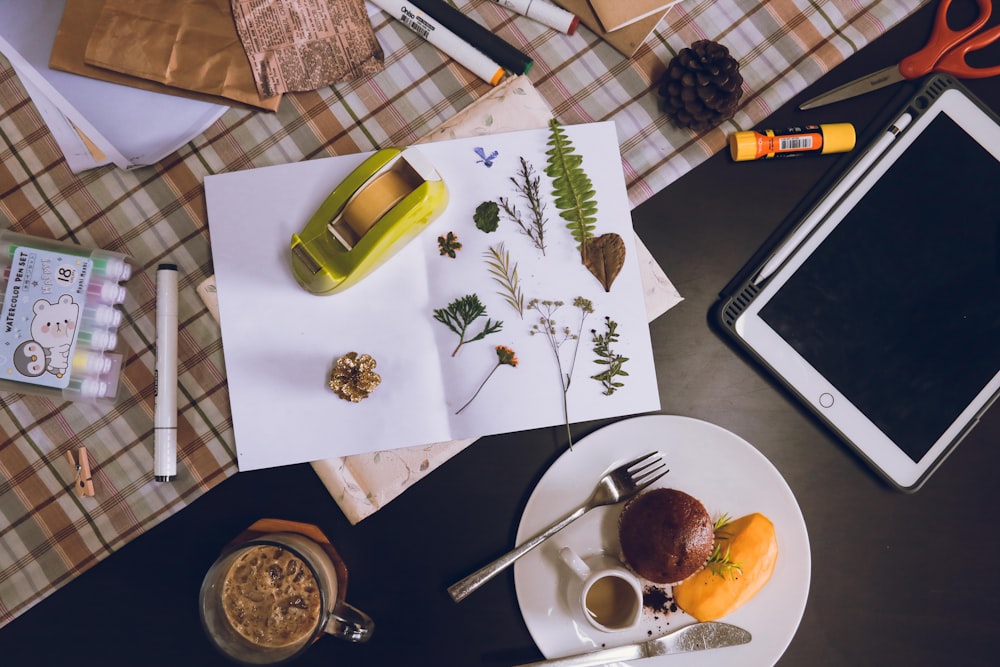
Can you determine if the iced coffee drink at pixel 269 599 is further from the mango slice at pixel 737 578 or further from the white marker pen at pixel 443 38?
the white marker pen at pixel 443 38

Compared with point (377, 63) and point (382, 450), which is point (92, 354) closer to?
point (382, 450)

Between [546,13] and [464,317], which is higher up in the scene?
[546,13]

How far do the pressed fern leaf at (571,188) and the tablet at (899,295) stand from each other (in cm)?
19

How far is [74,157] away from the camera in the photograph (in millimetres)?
717

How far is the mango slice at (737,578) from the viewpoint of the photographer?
712 mm

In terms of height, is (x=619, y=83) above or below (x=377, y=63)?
above

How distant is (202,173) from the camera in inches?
28.9

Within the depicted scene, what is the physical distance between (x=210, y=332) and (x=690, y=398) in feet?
1.86

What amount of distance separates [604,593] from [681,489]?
0.15 metres

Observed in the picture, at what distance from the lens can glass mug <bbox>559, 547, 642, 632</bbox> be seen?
667mm

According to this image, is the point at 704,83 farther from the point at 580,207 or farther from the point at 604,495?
the point at 604,495

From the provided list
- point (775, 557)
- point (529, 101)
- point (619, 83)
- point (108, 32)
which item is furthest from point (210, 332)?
point (775, 557)

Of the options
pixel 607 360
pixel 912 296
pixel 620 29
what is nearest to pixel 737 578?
pixel 607 360

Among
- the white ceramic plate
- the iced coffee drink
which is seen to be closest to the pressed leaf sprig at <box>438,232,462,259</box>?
the white ceramic plate
